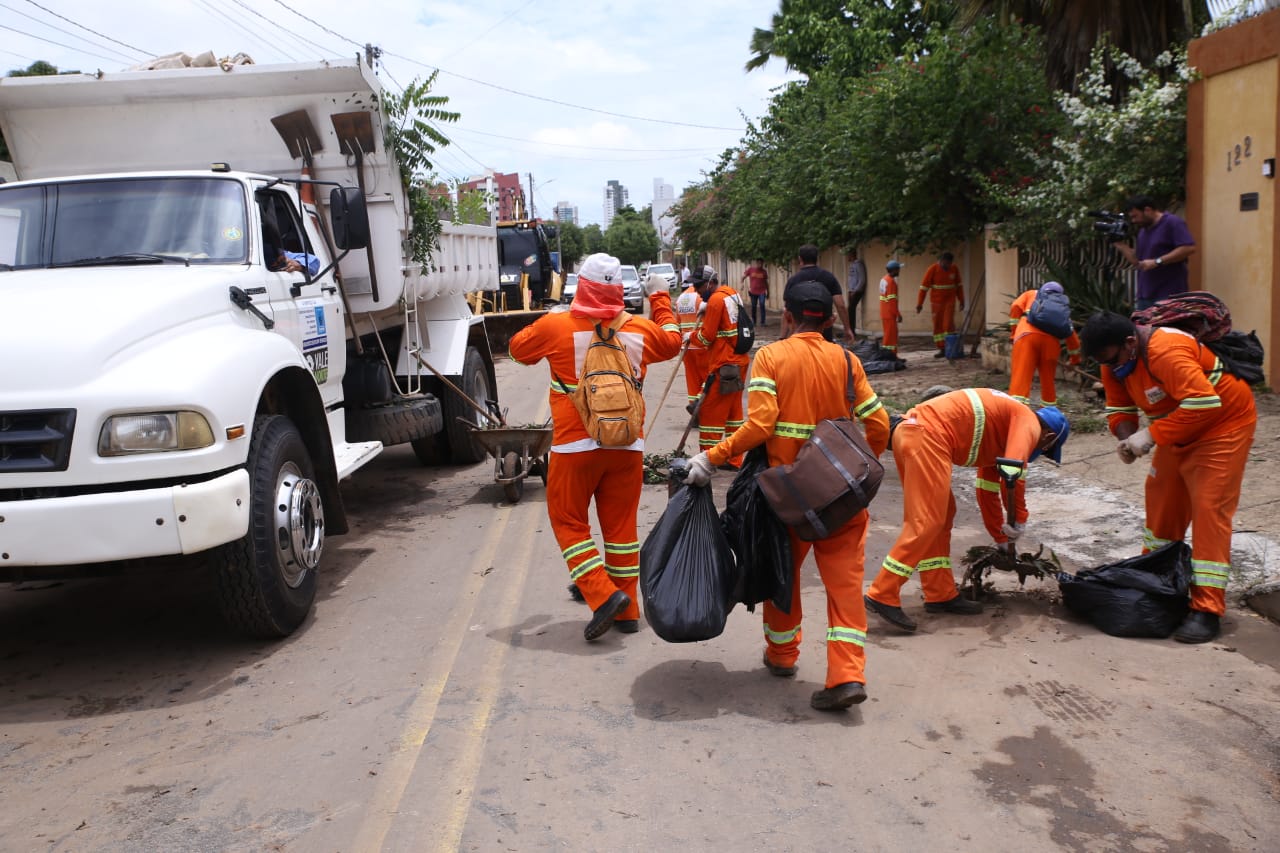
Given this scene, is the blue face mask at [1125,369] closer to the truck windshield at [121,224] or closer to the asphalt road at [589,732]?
the asphalt road at [589,732]

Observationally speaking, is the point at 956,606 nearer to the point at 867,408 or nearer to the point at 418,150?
the point at 867,408

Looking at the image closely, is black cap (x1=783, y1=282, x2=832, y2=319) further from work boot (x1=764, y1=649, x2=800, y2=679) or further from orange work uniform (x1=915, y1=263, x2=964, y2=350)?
orange work uniform (x1=915, y1=263, x2=964, y2=350)

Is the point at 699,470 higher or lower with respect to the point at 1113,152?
lower

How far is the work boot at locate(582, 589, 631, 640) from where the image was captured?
5320 millimetres

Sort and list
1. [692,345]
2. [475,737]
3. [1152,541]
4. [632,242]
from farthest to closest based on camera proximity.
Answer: [632,242], [692,345], [1152,541], [475,737]

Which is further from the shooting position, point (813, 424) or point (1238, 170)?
point (1238, 170)

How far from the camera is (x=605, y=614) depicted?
17.4 feet

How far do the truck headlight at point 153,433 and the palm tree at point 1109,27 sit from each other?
1376 cm

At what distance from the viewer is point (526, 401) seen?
1496cm

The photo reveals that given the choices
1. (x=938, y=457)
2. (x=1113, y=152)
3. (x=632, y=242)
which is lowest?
(x=938, y=457)

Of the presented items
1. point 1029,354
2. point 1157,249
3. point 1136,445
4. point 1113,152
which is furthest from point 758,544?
point 1113,152

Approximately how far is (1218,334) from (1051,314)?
170cm

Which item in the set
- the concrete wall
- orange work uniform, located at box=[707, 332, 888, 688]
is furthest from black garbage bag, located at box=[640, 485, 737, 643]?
the concrete wall

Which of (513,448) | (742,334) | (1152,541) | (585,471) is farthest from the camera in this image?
(742,334)
